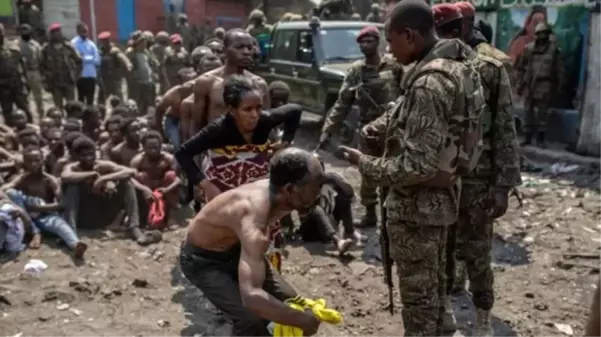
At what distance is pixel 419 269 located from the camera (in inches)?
119

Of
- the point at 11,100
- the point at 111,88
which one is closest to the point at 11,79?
the point at 11,100

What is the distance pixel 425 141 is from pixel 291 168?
1.96ft

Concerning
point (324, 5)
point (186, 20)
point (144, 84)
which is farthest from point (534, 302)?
point (186, 20)

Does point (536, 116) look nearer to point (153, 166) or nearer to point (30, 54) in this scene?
point (153, 166)

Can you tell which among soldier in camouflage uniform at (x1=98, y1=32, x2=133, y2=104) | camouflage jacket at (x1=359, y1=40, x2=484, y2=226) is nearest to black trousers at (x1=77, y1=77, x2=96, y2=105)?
soldier in camouflage uniform at (x1=98, y1=32, x2=133, y2=104)

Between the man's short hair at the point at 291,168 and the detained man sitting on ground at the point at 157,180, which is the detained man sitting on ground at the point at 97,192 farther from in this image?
the man's short hair at the point at 291,168

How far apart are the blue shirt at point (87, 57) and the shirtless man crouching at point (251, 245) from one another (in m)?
8.87

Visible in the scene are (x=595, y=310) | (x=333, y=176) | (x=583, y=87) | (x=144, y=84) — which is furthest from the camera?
(x=144, y=84)

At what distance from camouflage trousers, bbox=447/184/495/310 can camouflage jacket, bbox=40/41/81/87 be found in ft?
28.6

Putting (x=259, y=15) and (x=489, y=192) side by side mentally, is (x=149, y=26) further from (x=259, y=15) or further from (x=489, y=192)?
(x=489, y=192)

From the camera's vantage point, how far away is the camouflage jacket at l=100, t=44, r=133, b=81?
11.9 meters

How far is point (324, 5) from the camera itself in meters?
14.9

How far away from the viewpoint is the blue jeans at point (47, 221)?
5656 millimetres

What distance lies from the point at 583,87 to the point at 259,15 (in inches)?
272
